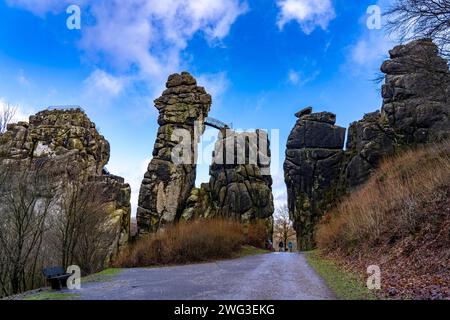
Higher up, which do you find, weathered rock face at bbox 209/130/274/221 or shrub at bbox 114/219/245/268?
weathered rock face at bbox 209/130/274/221

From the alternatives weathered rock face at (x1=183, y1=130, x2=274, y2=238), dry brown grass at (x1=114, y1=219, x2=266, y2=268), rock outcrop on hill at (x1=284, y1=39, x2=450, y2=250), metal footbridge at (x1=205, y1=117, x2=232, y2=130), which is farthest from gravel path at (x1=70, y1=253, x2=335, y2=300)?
metal footbridge at (x1=205, y1=117, x2=232, y2=130)

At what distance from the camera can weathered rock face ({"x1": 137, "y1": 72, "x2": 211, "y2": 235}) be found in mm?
34750

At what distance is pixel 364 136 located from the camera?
29.0m

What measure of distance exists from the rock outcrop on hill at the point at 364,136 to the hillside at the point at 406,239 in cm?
664

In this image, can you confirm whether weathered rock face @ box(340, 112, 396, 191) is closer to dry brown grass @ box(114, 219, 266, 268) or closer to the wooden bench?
dry brown grass @ box(114, 219, 266, 268)

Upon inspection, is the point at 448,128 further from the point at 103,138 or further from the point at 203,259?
the point at 103,138

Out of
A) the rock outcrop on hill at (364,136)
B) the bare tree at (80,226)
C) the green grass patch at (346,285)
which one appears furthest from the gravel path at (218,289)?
the rock outcrop on hill at (364,136)

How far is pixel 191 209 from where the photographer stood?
35250mm

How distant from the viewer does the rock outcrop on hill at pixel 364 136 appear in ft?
82.1

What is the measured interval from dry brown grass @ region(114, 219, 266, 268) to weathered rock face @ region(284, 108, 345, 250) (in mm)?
15411

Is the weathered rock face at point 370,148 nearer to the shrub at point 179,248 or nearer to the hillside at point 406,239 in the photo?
the hillside at point 406,239

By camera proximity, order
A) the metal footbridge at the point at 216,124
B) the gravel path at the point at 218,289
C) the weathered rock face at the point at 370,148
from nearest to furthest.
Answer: the gravel path at the point at 218,289 → the weathered rock face at the point at 370,148 → the metal footbridge at the point at 216,124

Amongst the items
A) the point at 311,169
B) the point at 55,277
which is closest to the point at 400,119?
the point at 311,169

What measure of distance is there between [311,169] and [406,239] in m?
25.6
